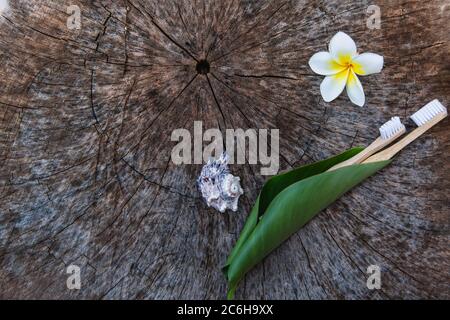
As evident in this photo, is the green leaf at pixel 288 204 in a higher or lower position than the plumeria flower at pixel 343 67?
lower

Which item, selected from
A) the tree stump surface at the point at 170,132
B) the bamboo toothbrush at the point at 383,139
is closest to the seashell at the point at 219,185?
the tree stump surface at the point at 170,132

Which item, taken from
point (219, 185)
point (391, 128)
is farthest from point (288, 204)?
point (391, 128)

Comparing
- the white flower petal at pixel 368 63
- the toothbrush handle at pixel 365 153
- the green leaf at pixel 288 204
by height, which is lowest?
the green leaf at pixel 288 204

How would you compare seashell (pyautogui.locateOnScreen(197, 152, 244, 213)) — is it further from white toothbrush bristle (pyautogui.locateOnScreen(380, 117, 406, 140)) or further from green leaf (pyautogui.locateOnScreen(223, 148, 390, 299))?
white toothbrush bristle (pyautogui.locateOnScreen(380, 117, 406, 140))

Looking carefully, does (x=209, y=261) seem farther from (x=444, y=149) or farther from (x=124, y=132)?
(x=444, y=149)

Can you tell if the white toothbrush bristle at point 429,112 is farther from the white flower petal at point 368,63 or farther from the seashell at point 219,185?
the seashell at point 219,185

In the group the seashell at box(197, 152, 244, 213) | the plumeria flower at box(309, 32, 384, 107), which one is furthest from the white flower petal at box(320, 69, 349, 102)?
the seashell at box(197, 152, 244, 213)

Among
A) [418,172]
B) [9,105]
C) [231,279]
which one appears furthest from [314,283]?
[9,105]
